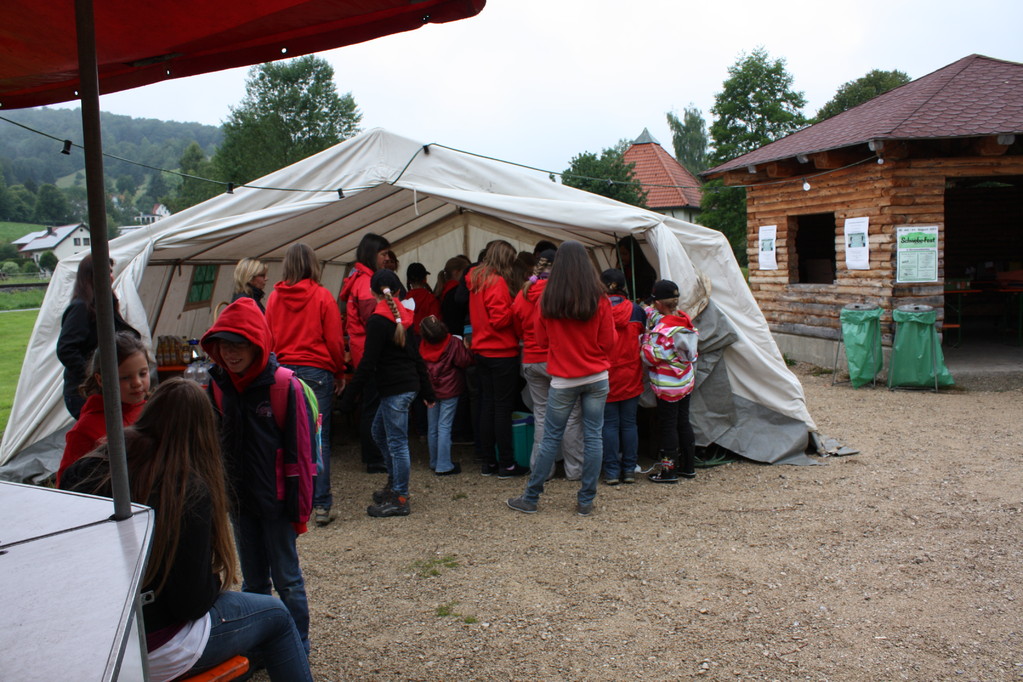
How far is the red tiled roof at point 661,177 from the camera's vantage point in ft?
123

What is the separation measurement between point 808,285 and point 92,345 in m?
10.1

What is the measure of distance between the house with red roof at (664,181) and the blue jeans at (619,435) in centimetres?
2957

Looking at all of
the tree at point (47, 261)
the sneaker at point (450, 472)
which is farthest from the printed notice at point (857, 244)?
the tree at point (47, 261)

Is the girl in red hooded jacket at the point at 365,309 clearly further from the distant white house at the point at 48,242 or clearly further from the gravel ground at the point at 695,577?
the distant white house at the point at 48,242

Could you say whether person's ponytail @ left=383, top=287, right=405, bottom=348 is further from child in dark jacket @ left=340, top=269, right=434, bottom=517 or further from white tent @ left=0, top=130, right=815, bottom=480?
white tent @ left=0, top=130, right=815, bottom=480

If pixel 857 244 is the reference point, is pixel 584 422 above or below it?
below

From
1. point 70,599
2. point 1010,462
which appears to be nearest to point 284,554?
point 70,599

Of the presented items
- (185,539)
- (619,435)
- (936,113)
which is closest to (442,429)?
(619,435)

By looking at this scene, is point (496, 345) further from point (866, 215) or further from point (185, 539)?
point (866, 215)

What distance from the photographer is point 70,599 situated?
133cm

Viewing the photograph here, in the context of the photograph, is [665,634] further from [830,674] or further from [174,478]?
[174,478]

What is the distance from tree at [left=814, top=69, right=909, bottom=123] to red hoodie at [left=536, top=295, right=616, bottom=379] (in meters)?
35.2

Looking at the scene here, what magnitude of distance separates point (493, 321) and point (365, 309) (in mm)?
1033

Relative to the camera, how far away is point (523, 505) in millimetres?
5355
